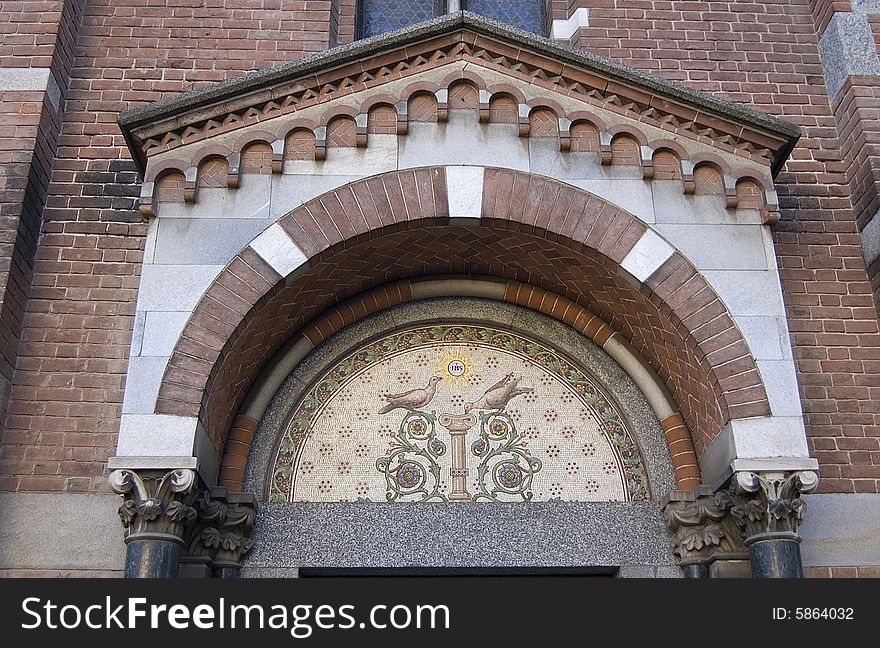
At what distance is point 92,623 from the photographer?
5.24 metres

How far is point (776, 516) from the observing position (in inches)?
239

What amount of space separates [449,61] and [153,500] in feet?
12.1

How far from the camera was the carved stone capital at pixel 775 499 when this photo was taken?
240 inches

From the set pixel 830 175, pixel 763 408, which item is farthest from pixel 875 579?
pixel 830 175

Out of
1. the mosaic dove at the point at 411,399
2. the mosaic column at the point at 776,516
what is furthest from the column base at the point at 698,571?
the mosaic dove at the point at 411,399

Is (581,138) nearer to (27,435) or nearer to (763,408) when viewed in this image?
(763,408)

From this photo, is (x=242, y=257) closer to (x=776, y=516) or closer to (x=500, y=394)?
(x=500, y=394)

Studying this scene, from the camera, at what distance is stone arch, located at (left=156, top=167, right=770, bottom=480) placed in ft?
21.4

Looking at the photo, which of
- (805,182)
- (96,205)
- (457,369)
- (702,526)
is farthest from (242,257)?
(805,182)

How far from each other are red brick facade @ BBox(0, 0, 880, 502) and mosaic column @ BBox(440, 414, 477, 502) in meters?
1.20

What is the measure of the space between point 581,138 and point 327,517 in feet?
10.6

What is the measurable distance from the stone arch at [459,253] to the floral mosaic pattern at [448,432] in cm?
55

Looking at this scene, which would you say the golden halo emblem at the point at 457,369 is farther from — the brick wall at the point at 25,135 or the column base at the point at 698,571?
the brick wall at the point at 25,135

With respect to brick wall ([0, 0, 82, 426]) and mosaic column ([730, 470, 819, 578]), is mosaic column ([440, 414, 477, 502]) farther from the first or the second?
brick wall ([0, 0, 82, 426])
